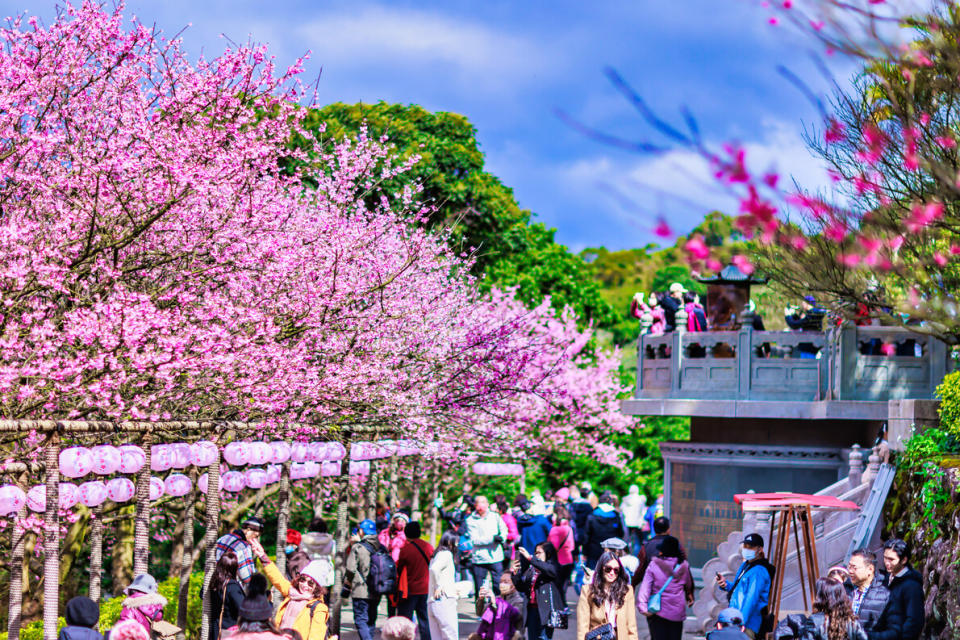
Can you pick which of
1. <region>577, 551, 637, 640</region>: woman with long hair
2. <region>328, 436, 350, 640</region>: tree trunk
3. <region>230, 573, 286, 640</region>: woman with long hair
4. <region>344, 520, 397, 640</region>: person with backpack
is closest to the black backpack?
<region>344, 520, 397, 640</region>: person with backpack

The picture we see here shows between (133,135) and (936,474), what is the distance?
10037 mm

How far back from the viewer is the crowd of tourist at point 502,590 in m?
9.44

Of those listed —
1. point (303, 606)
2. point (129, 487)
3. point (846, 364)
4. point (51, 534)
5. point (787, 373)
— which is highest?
point (846, 364)

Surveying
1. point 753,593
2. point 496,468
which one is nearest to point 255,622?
point 753,593

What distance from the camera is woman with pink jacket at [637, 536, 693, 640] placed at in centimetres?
1300

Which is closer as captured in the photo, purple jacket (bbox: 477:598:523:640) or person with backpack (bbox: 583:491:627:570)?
purple jacket (bbox: 477:598:523:640)

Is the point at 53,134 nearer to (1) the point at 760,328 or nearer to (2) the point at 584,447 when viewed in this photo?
(1) the point at 760,328

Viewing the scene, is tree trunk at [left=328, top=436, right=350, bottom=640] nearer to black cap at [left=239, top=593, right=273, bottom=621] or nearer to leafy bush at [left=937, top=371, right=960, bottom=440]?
black cap at [left=239, top=593, right=273, bottom=621]

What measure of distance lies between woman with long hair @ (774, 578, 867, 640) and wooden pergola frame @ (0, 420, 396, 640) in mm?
6060

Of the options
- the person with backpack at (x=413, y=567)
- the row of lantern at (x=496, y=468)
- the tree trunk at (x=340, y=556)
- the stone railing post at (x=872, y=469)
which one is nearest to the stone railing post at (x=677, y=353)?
the row of lantern at (x=496, y=468)

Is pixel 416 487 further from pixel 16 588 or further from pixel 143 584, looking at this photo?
pixel 143 584

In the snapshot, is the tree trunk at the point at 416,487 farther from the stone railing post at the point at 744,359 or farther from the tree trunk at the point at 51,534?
the tree trunk at the point at 51,534

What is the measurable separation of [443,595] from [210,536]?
276 cm

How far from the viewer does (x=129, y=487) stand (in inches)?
501
